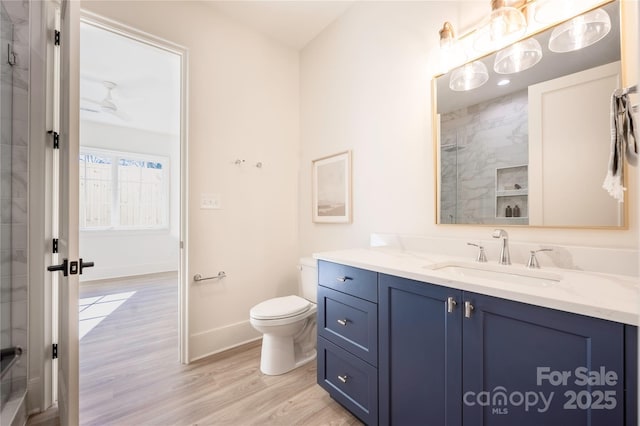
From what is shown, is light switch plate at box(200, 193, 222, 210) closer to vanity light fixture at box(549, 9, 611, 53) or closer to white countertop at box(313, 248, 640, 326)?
white countertop at box(313, 248, 640, 326)

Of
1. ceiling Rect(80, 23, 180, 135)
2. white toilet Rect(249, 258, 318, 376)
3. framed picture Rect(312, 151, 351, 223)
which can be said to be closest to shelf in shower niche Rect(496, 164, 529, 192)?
framed picture Rect(312, 151, 351, 223)

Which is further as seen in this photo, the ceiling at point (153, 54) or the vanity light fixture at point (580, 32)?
the ceiling at point (153, 54)

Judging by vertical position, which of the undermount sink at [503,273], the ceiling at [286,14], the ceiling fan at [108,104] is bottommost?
the undermount sink at [503,273]

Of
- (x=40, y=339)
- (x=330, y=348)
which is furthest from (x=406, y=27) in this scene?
(x=40, y=339)

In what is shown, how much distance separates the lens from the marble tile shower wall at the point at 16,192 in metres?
1.45

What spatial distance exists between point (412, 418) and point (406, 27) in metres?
2.25

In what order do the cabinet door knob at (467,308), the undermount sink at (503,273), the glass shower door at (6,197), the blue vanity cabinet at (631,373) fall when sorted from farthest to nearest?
1. the glass shower door at (6,197)
2. the undermount sink at (503,273)
3. the cabinet door knob at (467,308)
4. the blue vanity cabinet at (631,373)

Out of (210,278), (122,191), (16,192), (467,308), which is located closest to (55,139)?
(16,192)

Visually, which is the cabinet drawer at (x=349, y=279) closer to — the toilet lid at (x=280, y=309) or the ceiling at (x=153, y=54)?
the toilet lid at (x=280, y=309)

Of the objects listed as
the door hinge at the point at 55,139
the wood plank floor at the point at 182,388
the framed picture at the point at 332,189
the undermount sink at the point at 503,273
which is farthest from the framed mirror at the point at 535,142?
the door hinge at the point at 55,139

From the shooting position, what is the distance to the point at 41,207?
1.55 metres

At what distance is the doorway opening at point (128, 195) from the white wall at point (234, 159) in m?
0.11

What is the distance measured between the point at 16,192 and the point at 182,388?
4.92 feet

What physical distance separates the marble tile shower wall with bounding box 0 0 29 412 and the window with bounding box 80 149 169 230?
353 cm
